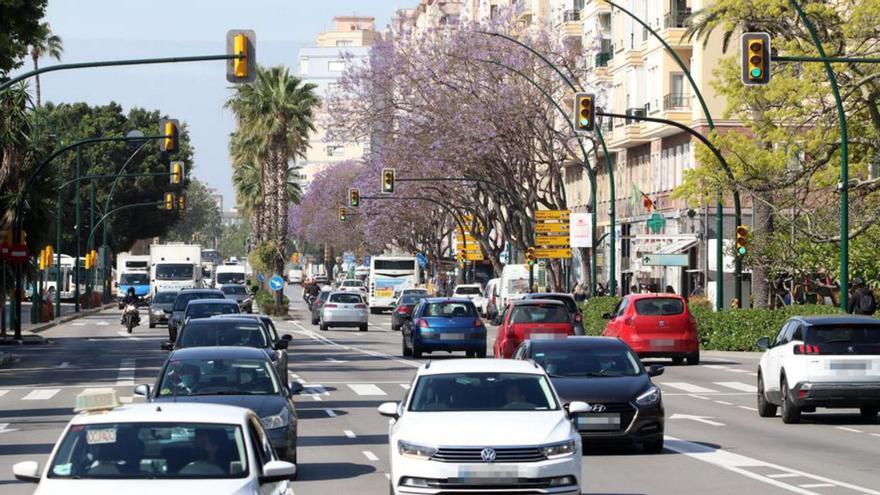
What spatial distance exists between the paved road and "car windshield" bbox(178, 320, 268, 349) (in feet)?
4.78

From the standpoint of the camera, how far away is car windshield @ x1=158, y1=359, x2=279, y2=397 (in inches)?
681

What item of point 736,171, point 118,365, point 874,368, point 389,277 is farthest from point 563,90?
point 874,368

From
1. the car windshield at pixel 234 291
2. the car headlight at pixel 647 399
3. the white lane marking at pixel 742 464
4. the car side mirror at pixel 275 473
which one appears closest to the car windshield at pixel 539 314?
the white lane marking at pixel 742 464

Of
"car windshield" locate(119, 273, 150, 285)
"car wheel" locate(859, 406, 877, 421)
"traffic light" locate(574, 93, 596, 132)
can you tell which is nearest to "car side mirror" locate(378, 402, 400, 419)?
"car wheel" locate(859, 406, 877, 421)

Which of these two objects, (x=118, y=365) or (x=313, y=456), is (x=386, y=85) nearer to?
(x=118, y=365)

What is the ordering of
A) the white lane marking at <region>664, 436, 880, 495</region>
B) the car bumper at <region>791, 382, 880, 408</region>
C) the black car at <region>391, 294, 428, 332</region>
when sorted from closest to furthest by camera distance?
the white lane marking at <region>664, 436, 880, 495</region>
the car bumper at <region>791, 382, 880, 408</region>
the black car at <region>391, 294, 428, 332</region>

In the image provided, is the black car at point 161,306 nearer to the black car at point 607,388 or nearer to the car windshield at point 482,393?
the black car at point 607,388

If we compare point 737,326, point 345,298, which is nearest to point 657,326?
point 737,326

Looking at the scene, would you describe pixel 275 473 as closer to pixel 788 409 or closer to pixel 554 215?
pixel 788 409

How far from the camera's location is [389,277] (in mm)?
97312

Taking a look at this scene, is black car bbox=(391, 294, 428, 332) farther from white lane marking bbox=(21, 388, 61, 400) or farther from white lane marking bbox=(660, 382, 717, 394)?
white lane marking bbox=(21, 388, 61, 400)

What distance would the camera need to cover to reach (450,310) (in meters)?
41.9

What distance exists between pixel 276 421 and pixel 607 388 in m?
4.47

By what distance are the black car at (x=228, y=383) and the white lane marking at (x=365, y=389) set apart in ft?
40.9
